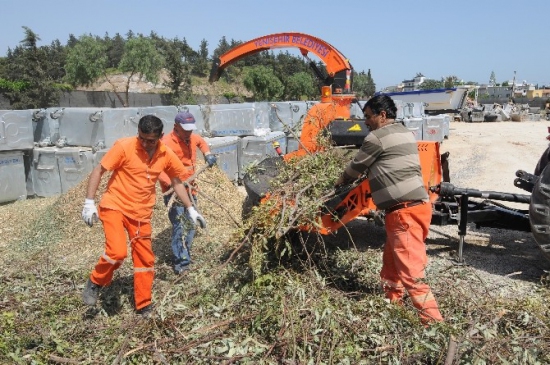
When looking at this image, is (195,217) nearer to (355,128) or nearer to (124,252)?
(124,252)

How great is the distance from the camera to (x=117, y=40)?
80.4 metres

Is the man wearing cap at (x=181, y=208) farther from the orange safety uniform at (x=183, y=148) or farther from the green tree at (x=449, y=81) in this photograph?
the green tree at (x=449, y=81)

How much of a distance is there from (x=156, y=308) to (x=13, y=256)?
2.81 meters

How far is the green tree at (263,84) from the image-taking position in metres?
41.0

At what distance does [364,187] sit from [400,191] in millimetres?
720

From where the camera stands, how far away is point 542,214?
4.45m

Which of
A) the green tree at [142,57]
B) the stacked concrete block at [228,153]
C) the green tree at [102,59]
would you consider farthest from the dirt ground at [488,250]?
the green tree at [102,59]

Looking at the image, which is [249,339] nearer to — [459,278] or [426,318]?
[426,318]

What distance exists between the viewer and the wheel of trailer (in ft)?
14.5

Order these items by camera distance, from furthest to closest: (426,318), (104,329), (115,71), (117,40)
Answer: (117,40) < (115,71) < (104,329) < (426,318)

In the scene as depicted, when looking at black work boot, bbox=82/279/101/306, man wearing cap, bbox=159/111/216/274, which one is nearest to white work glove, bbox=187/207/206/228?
man wearing cap, bbox=159/111/216/274

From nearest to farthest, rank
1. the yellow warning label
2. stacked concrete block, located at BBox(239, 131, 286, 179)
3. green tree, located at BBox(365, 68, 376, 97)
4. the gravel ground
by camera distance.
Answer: the gravel ground
the yellow warning label
stacked concrete block, located at BBox(239, 131, 286, 179)
green tree, located at BBox(365, 68, 376, 97)

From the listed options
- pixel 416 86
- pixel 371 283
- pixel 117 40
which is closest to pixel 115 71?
pixel 117 40

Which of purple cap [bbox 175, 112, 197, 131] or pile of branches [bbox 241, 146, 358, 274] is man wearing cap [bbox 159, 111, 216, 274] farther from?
pile of branches [bbox 241, 146, 358, 274]
